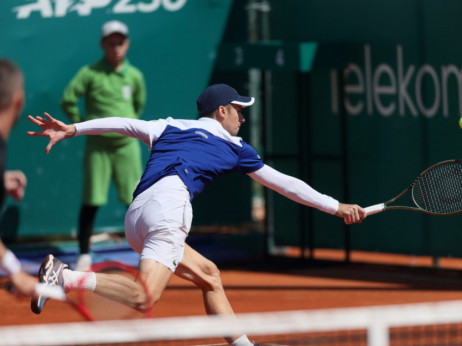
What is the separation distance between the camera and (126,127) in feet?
17.6

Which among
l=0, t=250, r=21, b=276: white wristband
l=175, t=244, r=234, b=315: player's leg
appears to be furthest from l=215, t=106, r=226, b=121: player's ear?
l=0, t=250, r=21, b=276: white wristband

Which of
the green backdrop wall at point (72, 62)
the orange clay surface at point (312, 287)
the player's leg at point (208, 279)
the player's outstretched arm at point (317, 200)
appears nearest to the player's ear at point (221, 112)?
the player's outstretched arm at point (317, 200)

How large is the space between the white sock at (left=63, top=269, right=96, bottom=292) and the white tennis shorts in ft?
1.00

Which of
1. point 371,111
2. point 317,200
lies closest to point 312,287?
point 371,111

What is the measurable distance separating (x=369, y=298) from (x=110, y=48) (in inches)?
126

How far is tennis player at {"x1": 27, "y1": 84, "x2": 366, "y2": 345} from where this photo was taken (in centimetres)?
495

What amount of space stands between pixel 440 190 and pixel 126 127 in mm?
1818

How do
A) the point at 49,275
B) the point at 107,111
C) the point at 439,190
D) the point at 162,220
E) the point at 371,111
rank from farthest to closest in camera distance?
the point at 371,111
the point at 107,111
the point at 439,190
the point at 162,220
the point at 49,275

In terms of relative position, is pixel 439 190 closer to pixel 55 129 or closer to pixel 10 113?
pixel 55 129

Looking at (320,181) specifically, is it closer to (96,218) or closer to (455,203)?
(96,218)

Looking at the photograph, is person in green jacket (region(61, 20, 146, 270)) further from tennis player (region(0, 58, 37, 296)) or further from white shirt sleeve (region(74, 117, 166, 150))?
tennis player (region(0, 58, 37, 296))

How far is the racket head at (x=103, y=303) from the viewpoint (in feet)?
15.9

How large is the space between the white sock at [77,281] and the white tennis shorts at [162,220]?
304mm

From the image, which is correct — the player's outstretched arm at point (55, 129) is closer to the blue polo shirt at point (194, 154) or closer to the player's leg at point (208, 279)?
the blue polo shirt at point (194, 154)
